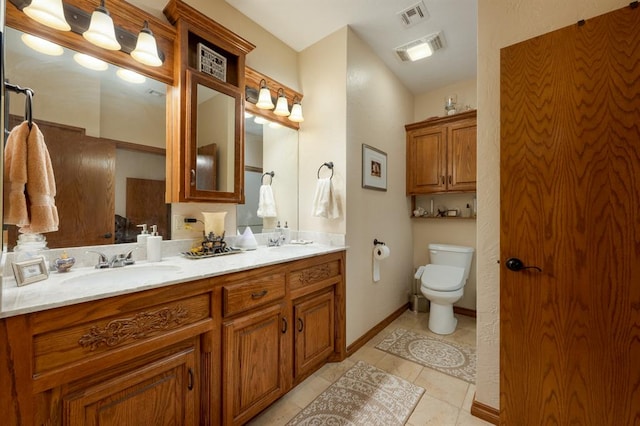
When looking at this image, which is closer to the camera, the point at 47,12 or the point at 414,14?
the point at 47,12

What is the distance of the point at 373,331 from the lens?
2432 mm

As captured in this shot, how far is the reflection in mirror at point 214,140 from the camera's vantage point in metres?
1.63

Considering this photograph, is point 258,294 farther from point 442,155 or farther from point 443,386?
point 442,155

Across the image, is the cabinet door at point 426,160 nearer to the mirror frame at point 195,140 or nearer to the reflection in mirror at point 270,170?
the reflection in mirror at point 270,170

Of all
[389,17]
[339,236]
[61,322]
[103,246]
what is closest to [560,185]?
[339,236]

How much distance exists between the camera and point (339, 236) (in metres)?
2.11

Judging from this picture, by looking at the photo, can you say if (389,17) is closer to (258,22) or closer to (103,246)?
(258,22)

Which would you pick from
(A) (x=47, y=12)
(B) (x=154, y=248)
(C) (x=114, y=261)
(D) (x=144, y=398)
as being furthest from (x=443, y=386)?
(A) (x=47, y=12)

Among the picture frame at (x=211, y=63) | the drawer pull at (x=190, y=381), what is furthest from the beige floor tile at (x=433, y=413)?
the picture frame at (x=211, y=63)

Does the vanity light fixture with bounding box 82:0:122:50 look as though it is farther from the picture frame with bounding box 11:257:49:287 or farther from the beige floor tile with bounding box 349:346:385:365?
the beige floor tile with bounding box 349:346:385:365

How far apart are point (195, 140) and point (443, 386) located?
2317mm

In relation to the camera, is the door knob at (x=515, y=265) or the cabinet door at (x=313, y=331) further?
the cabinet door at (x=313, y=331)

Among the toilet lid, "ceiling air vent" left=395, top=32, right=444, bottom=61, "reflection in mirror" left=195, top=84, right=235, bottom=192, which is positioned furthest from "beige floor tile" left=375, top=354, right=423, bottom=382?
"ceiling air vent" left=395, top=32, right=444, bottom=61

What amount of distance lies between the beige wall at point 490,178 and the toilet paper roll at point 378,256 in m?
0.94
